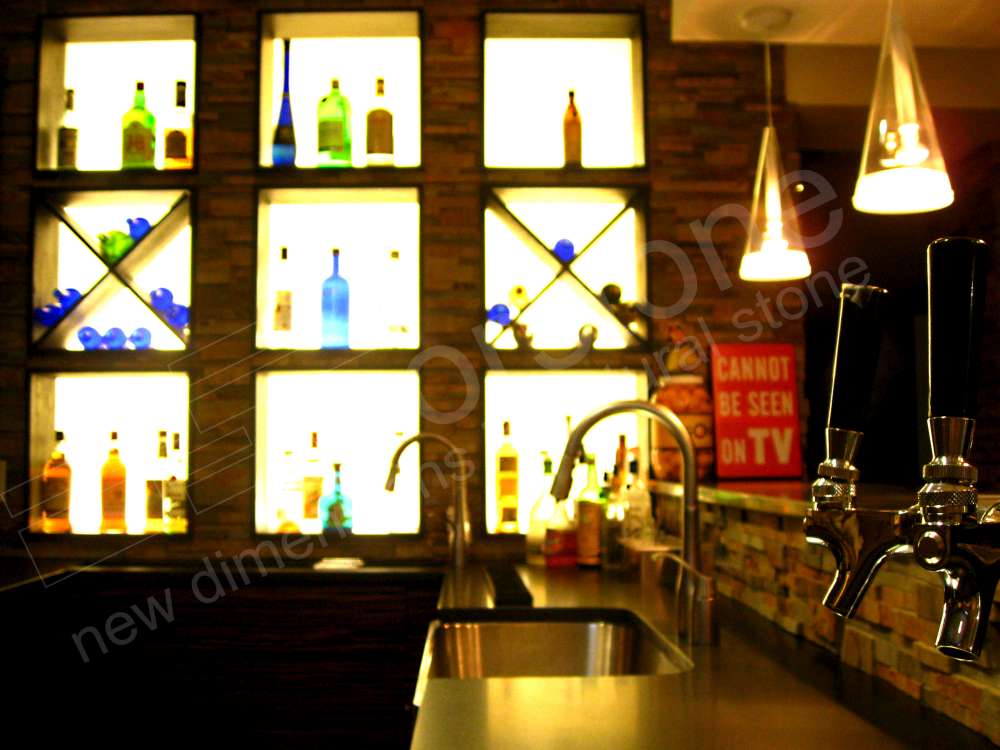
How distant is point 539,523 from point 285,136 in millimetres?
1542

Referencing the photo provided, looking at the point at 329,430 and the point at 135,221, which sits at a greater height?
the point at 135,221

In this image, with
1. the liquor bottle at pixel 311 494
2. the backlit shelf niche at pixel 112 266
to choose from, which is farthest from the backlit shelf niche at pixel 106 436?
the liquor bottle at pixel 311 494

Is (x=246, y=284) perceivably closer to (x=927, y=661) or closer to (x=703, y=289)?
(x=703, y=289)

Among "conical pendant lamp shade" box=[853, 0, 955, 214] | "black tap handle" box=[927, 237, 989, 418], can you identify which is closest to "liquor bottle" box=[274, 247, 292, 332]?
"conical pendant lamp shade" box=[853, 0, 955, 214]

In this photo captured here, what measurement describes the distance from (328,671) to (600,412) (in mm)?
1400

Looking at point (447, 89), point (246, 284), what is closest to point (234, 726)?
point (246, 284)

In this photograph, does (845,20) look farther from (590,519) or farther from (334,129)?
(334,129)

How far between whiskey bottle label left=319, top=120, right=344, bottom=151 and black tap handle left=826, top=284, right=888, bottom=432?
8.39ft

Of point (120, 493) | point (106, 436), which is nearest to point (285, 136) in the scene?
point (106, 436)

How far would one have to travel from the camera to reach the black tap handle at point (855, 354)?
669 millimetres

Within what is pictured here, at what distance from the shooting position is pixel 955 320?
53 cm

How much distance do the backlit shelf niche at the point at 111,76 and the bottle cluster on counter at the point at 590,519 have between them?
67.6 inches

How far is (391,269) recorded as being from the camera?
307cm

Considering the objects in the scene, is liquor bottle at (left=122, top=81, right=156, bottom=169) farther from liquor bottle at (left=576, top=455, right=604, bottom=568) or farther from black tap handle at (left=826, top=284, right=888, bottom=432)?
black tap handle at (left=826, top=284, right=888, bottom=432)
